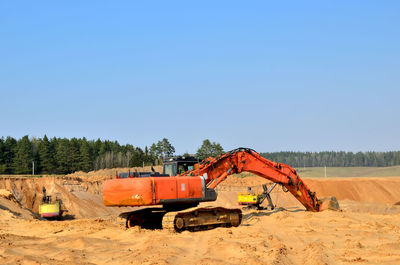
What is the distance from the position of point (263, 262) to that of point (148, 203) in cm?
696

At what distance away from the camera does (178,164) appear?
23000mm

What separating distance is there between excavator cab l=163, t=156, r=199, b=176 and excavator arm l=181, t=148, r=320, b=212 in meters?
0.51

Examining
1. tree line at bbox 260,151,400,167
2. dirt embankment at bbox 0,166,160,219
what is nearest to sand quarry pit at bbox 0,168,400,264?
dirt embankment at bbox 0,166,160,219

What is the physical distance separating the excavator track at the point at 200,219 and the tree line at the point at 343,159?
6342 inches

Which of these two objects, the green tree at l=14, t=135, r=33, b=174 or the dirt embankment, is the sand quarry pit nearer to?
the dirt embankment

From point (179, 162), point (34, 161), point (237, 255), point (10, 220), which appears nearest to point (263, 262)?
point (237, 255)

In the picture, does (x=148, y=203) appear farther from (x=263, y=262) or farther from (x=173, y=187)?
(x=263, y=262)

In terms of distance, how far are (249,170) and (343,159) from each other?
16832 cm

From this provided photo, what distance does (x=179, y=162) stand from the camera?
23062 mm

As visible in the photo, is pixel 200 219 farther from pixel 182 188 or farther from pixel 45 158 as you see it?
pixel 45 158

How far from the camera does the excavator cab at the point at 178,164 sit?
22.9m

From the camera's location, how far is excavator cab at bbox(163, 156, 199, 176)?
2292cm

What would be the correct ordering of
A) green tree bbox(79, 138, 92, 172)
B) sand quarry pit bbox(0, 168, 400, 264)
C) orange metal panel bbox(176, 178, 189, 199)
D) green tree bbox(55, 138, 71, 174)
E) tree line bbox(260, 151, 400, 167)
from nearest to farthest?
sand quarry pit bbox(0, 168, 400, 264) < orange metal panel bbox(176, 178, 189, 199) < green tree bbox(55, 138, 71, 174) < green tree bbox(79, 138, 92, 172) < tree line bbox(260, 151, 400, 167)

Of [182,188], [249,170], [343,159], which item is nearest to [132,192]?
[182,188]
